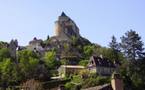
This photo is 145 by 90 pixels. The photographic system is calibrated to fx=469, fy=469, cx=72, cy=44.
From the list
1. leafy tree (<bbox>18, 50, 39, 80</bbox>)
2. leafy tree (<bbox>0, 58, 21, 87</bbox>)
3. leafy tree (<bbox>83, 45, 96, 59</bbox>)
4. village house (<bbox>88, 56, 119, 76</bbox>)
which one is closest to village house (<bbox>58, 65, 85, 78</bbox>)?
village house (<bbox>88, 56, 119, 76</bbox>)

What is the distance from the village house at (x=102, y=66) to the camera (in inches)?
4139

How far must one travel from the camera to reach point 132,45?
101750 mm

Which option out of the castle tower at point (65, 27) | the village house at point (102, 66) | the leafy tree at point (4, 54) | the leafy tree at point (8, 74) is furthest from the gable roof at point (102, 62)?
the castle tower at point (65, 27)

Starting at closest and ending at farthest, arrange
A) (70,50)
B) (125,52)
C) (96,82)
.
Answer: (96,82), (125,52), (70,50)

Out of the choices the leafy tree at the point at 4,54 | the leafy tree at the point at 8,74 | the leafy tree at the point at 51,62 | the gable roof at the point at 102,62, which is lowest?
the leafy tree at the point at 8,74

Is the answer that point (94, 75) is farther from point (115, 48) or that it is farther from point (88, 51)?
point (88, 51)

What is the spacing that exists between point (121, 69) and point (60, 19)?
258 feet

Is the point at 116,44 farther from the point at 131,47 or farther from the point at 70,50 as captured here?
the point at 70,50

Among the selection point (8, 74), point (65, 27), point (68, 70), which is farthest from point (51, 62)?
point (65, 27)

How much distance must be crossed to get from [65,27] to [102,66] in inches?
2490

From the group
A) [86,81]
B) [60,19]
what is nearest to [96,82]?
[86,81]

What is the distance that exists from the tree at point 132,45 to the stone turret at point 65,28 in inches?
2311

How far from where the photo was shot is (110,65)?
354 ft

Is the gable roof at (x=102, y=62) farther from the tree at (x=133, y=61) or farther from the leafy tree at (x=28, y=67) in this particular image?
the leafy tree at (x=28, y=67)
